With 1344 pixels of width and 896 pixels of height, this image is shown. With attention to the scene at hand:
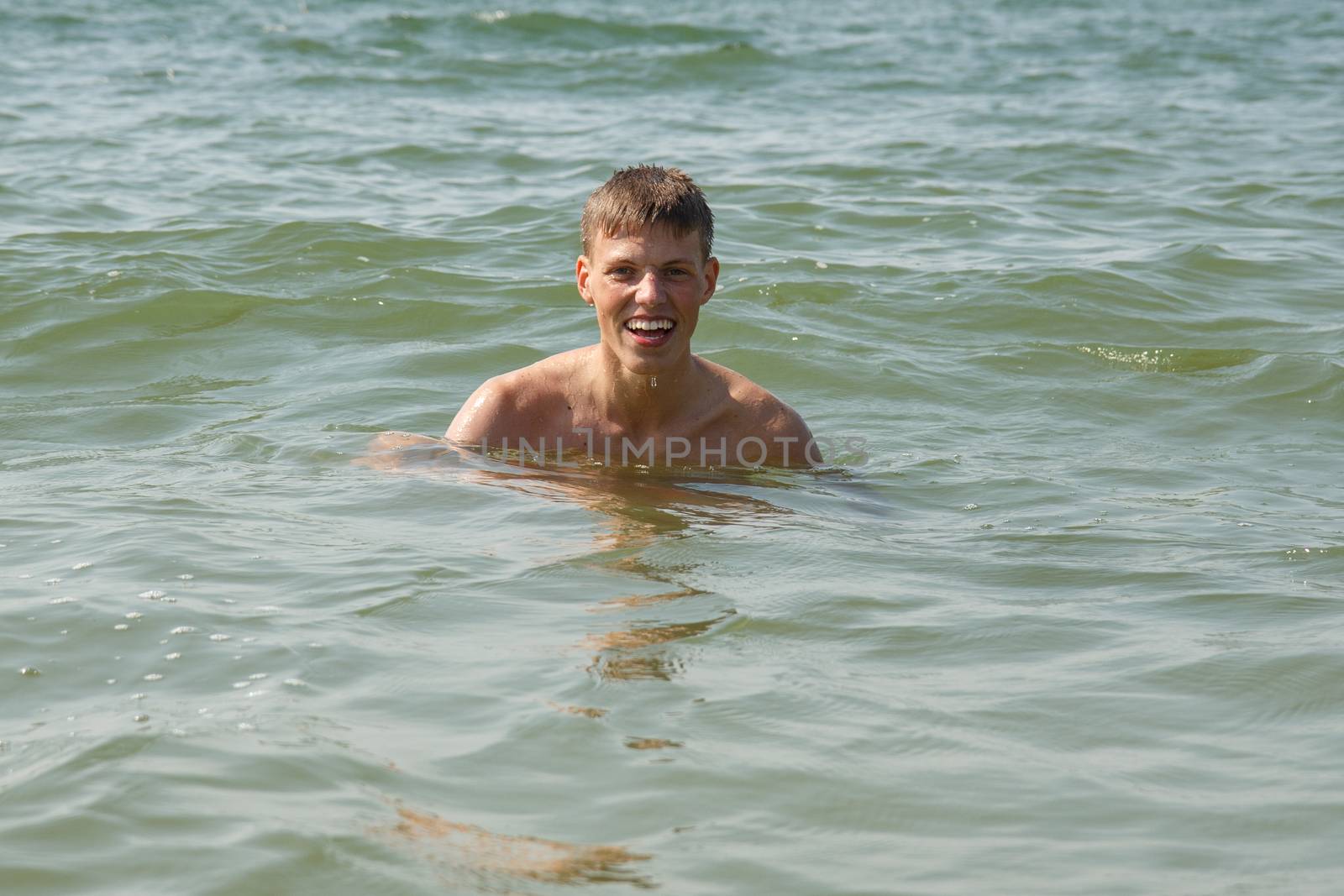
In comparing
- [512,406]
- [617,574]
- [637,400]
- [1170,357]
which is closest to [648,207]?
[637,400]

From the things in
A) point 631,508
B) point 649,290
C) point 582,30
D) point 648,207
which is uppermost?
point 582,30

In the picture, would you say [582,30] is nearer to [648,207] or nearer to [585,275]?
[585,275]

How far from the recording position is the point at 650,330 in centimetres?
518

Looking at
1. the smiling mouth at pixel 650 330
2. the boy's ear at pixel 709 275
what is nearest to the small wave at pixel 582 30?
the boy's ear at pixel 709 275

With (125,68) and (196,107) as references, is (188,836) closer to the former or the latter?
(196,107)

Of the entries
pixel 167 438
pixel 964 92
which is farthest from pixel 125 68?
pixel 167 438

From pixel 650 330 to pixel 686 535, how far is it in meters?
0.92

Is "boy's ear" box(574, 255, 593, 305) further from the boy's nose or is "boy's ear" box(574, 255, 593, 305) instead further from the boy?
the boy's nose

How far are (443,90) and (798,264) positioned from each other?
731 cm

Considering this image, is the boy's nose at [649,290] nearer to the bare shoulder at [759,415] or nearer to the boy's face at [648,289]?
the boy's face at [648,289]


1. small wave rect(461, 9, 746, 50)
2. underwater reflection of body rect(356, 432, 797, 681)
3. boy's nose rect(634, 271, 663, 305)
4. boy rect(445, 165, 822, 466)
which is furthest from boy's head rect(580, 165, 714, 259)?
small wave rect(461, 9, 746, 50)

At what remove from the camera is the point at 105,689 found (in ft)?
10.8

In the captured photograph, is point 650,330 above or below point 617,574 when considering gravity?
above

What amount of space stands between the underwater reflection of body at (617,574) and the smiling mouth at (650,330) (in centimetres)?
49
